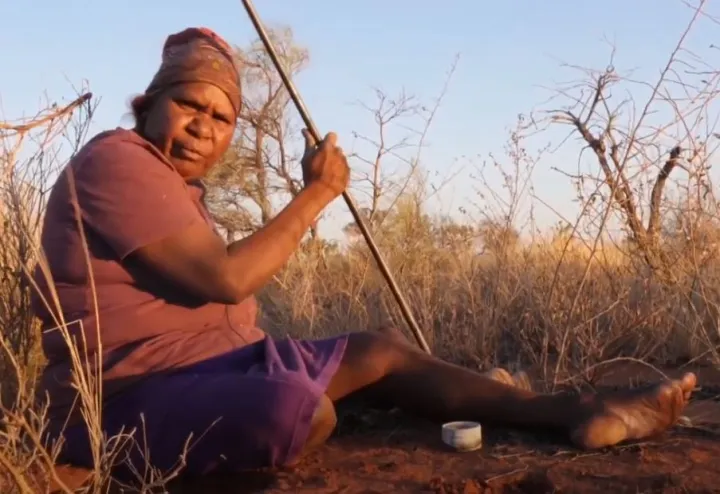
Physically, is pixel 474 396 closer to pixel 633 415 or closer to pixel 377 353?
pixel 377 353

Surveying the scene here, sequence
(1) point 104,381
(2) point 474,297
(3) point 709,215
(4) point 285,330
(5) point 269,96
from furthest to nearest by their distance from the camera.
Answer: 1. (5) point 269,96
2. (4) point 285,330
3. (2) point 474,297
4. (3) point 709,215
5. (1) point 104,381

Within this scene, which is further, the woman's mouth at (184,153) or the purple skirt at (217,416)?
the woman's mouth at (184,153)

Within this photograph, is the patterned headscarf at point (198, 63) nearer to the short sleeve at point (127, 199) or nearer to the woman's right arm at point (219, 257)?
the short sleeve at point (127, 199)

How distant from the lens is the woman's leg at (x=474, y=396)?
249 centimetres

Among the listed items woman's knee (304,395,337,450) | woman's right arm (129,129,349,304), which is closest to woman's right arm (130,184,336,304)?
woman's right arm (129,129,349,304)

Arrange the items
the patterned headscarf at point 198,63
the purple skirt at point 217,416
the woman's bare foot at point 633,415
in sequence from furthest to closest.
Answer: the patterned headscarf at point 198,63
the woman's bare foot at point 633,415
the purple skirt at point 217,416

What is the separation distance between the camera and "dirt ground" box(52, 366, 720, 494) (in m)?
2.22

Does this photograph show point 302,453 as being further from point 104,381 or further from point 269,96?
point 269,96

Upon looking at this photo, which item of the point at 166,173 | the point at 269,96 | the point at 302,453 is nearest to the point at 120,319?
the point at 166,173

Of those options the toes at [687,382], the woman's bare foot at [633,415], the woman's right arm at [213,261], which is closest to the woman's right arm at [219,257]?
the woman's right arm at [213,261]

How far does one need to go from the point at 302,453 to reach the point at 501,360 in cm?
180

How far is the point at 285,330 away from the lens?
5.09m

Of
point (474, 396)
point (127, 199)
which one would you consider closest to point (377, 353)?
point (474, 396)

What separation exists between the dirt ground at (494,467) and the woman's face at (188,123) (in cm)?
93
